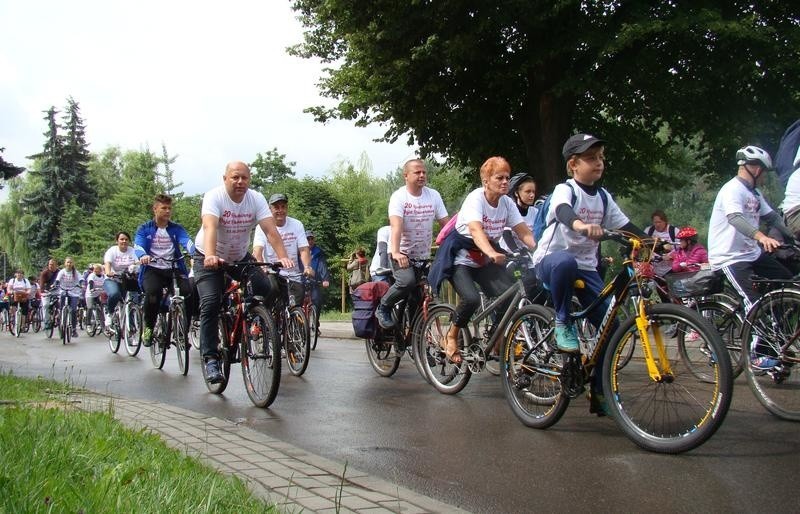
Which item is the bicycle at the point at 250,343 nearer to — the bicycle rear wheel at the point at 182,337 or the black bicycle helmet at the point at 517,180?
the bicycle rear wheel at the point at 182,337

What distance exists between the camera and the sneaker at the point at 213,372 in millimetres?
7703

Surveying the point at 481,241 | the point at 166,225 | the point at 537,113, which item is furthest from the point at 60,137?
the point at 481,241

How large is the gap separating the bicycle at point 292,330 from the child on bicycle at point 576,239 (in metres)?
3.40

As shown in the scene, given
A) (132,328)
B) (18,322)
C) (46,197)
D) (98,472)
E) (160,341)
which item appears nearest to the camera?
(98,472)

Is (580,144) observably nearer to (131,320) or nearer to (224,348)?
(224,348)

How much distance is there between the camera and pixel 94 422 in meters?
5.04

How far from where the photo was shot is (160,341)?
35.0 ft

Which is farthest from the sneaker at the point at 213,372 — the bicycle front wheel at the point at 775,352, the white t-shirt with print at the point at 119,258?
the white t-shirt with print at the point at 119,258

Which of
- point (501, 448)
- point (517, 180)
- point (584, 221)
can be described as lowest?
point (501, 448)

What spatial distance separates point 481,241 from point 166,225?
210 inches

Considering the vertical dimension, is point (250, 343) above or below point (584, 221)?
below

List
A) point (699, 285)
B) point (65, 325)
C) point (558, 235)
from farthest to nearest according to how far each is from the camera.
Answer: point (65, 325)
point (699, 285)
point (558, 235)

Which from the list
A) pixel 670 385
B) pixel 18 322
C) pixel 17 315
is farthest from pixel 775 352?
pixel 17 315

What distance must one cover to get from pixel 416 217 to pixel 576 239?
2886 mm
